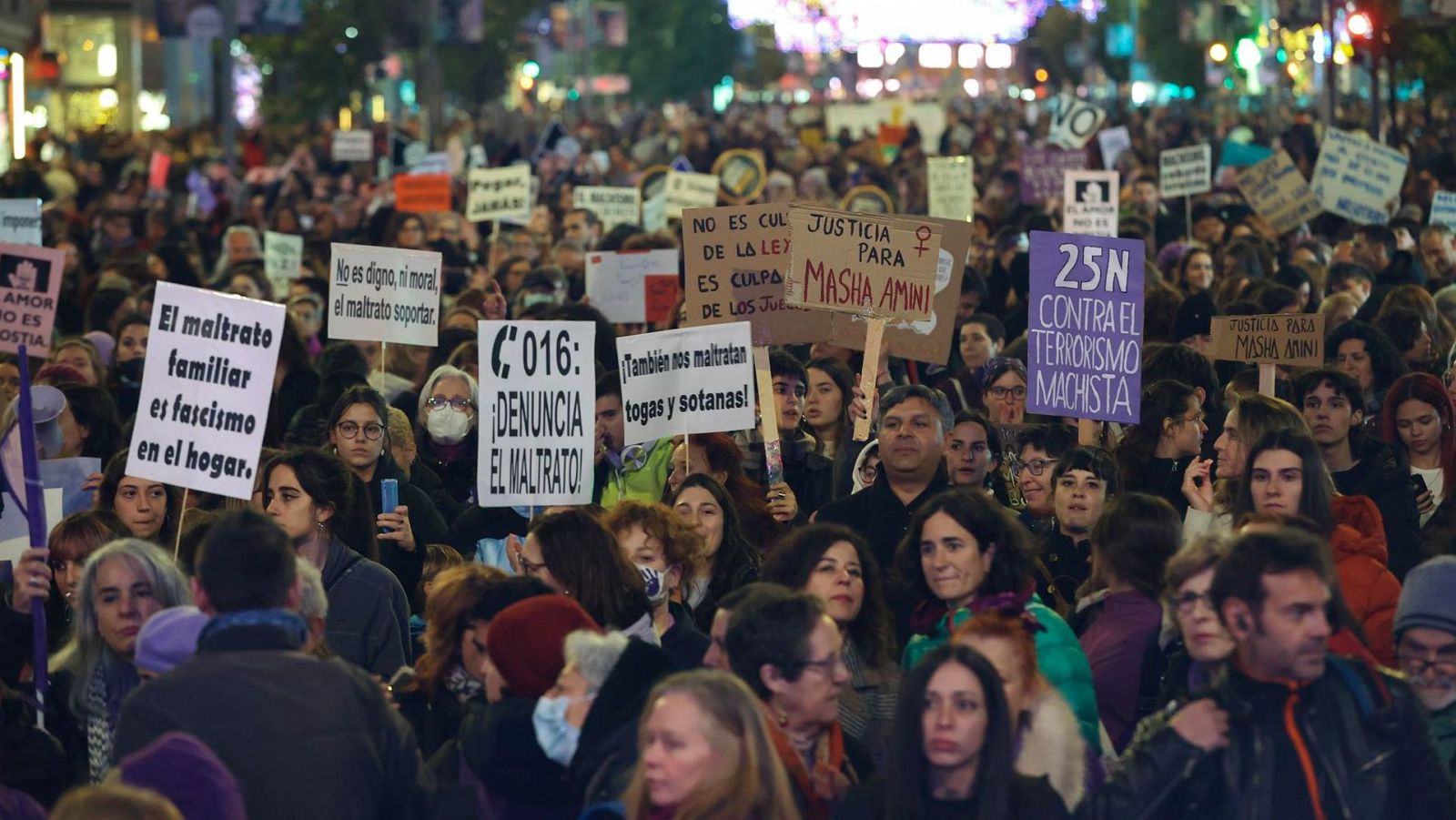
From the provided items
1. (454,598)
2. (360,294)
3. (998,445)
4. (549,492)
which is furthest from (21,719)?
(360,294)

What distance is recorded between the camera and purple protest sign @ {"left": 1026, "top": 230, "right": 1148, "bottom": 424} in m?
9.62

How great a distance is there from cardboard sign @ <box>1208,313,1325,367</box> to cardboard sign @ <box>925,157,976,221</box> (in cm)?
1067

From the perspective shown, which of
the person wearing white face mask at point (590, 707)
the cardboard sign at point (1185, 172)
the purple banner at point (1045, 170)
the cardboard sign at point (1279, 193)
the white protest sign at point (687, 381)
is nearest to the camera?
the person wearing white face mask at point (590, 707)

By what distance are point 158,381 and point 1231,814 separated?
14.0 feet

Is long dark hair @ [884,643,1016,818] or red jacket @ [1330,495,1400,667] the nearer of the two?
long dark hair @ [884,643,1016,818]

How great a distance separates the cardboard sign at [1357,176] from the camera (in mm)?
19609

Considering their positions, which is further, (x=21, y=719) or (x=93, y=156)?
(x=93, y=156)

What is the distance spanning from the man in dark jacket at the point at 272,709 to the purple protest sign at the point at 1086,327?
482 centimetres

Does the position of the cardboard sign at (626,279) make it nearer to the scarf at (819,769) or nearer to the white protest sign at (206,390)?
the white protest sign at (206,390)

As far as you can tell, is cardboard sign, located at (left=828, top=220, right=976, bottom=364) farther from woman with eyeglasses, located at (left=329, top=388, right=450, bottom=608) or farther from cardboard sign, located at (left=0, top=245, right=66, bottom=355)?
cardboard sign, located at (left=0, top=245, right=66, bottom=355)

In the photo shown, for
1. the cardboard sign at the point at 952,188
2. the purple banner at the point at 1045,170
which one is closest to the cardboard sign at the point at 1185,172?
the cardboard sign at the point at 952,188

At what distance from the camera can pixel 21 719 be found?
20.7ft

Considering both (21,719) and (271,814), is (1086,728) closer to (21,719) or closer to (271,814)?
(271,814)

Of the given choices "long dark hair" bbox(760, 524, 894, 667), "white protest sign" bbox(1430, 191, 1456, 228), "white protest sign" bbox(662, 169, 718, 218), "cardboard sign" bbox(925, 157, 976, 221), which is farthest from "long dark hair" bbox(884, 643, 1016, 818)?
"white protest sign" bbox(662, 169, 718, 218)
